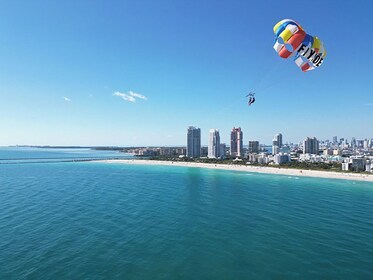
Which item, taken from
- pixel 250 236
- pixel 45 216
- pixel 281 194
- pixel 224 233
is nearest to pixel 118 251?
pixel 224 233

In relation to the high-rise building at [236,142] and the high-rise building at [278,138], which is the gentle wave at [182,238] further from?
the high-rise building at [278,138]

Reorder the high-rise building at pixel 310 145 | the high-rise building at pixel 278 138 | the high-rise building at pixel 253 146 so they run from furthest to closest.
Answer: the high-rise building at pixel 278 138 → the high-rise building at pixel 253 146 → the high-rise building at pixel 310 145

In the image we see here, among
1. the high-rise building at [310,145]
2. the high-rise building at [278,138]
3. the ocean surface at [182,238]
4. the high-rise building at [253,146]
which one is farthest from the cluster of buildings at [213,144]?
the ocean surface at [182,238]

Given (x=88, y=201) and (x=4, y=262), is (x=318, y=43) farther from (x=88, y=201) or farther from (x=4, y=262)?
(x=88, y=201)

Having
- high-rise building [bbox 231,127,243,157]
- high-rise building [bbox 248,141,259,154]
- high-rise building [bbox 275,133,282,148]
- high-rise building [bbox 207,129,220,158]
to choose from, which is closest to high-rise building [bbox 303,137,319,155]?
high-rise building [bbox 275,133,282,148]

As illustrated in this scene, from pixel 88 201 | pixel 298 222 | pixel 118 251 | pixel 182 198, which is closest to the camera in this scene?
pixel 118 251

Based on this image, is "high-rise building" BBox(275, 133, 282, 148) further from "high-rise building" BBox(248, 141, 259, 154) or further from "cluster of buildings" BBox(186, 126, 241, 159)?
"cluster of buildings" BBox(186, 126, 241, 159)
